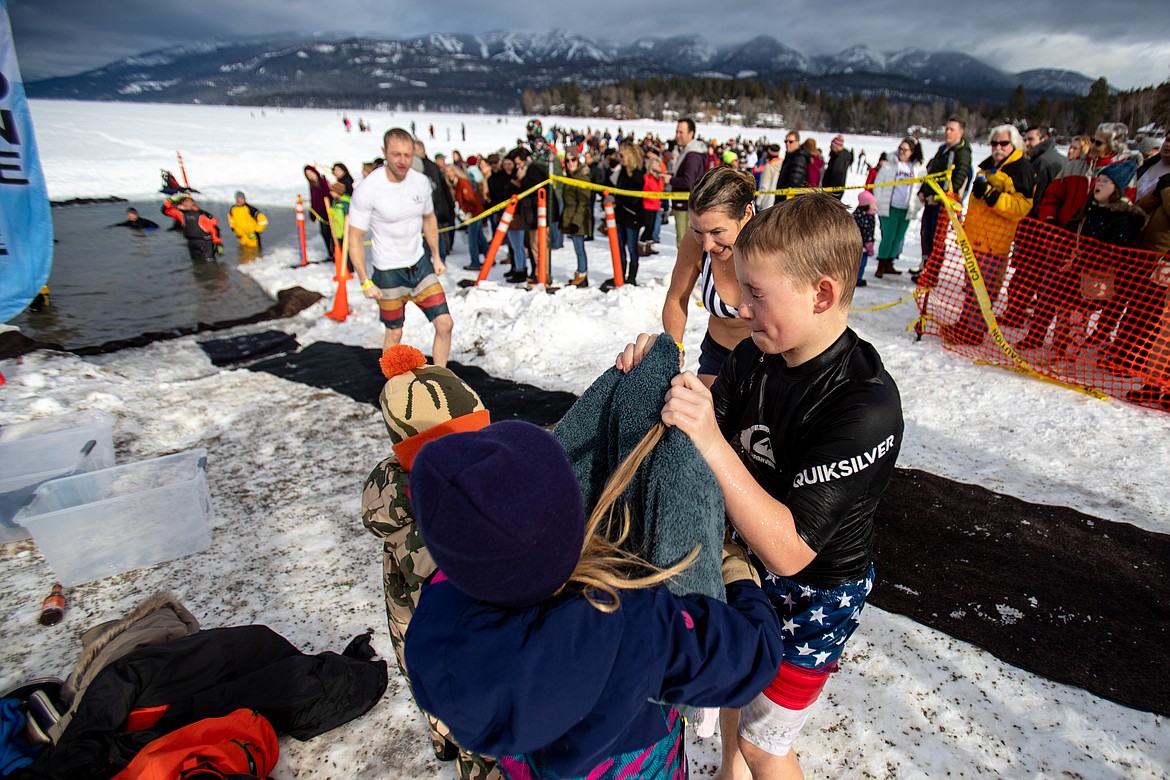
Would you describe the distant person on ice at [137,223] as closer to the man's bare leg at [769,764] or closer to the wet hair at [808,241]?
the wet hair at [808,241]

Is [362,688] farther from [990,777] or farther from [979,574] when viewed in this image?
[979,574]

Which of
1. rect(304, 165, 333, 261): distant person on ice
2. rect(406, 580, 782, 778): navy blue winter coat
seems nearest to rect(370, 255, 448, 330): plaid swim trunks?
rect(406, 580, 782, 778): navy blue winter coat

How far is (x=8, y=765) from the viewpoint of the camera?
1.89m

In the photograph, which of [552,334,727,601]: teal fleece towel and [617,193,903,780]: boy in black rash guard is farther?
[617,193,903,780]: boy in black rash guard

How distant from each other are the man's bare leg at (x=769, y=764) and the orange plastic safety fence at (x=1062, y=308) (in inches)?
199

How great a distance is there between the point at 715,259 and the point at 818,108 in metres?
111

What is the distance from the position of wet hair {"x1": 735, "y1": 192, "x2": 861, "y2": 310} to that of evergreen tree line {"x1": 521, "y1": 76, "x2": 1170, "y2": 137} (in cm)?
7470

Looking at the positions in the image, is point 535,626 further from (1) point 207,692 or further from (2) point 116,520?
(2) point 116,520

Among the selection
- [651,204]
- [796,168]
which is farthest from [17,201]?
[796,168]

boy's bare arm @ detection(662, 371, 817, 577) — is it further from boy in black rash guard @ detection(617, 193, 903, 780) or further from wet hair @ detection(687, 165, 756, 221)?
wet hair @ detection(687, 165, 756, 221)

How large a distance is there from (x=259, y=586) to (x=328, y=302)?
598 cm

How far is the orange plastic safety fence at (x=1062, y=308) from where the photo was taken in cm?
498

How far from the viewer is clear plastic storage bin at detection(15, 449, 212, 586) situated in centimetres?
296

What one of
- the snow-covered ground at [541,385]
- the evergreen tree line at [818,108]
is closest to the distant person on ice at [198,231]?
the snow-covered ground at [541,385]
